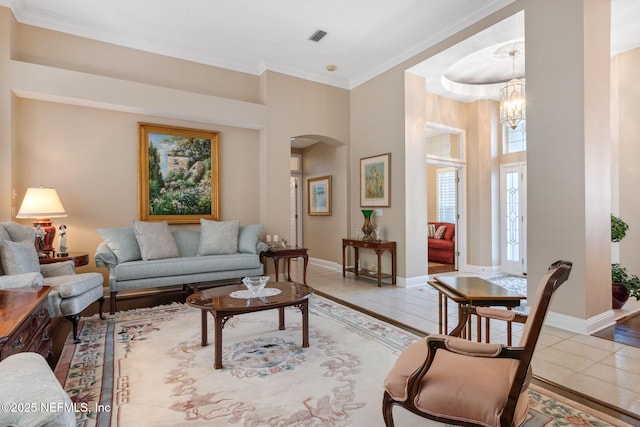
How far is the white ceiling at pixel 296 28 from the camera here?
12.8ft

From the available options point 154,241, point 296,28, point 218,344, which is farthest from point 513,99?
point 154,241

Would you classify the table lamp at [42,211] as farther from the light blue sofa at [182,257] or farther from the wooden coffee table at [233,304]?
the wooden coffee table at [233,304]

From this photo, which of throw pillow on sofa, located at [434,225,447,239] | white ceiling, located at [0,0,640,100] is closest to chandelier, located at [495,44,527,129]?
white ceiling, located at [0,0,640,100]

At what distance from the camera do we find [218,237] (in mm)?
4863

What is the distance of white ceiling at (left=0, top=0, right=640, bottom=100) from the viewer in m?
3.89

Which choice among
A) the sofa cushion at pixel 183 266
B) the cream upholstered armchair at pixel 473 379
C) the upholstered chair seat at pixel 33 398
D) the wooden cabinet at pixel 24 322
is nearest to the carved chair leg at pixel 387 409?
the cream upholstered armchair at pixel 473 379

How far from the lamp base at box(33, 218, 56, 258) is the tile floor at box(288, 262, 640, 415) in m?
3.52

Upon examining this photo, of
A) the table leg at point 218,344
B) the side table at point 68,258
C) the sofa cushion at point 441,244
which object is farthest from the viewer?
the sofa cushion at point 441,244

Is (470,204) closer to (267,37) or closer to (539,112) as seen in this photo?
(539,112)

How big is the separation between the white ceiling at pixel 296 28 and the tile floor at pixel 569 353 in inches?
133

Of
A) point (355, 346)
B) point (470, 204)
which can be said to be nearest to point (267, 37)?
point (355, 346)

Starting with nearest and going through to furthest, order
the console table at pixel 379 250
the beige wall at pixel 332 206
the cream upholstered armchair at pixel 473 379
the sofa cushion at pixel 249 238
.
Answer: the cream upholstered armchair at pixel 473 379 < the sofa cushion at pixel 249 238 < the console table at pixel 379 250 < the beige wall at pixel 332 206

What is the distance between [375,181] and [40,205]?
4613mm

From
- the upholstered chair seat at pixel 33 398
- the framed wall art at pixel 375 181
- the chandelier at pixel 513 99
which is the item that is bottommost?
the upholstered chair seat at pixel 33 398
